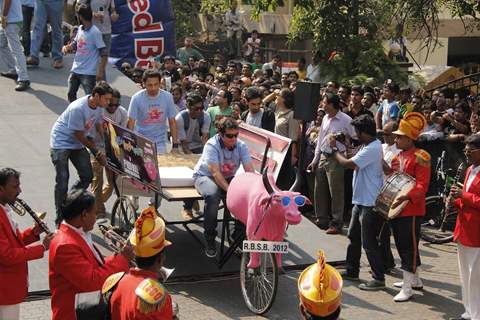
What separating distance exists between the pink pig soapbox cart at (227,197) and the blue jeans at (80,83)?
3567 mm

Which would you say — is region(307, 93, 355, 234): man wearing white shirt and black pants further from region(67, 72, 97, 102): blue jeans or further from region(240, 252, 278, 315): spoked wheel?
region(67, 72, 97, 102): blue jeans

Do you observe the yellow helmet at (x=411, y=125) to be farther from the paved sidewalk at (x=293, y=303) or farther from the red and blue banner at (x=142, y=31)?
the red and blue banner at (x=142, y=31)

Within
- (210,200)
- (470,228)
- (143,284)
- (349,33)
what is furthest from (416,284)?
(349,33)

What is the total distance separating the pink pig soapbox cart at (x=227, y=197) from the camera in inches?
321

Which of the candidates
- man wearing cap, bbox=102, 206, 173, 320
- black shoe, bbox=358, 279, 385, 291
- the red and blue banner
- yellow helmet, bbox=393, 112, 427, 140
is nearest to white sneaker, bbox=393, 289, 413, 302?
black shoe, bbox=358, 279, 385, 291

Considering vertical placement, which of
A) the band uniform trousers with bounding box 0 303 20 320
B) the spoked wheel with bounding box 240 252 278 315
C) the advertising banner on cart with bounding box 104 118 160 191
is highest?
the advertising banner on cart with bounding box 104 118 160 191

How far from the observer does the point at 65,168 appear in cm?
996

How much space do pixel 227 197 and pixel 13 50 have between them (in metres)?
7.09

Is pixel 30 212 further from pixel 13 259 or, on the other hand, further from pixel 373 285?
pixel 373 285

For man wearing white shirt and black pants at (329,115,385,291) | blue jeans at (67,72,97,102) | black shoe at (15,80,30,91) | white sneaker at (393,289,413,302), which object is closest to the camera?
white sneaker at (393,289,413,302)

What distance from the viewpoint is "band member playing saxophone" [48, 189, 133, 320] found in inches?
210

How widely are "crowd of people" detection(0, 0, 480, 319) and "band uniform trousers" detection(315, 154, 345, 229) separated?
0.05 feet

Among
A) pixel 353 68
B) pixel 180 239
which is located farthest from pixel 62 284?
pixel 353 68

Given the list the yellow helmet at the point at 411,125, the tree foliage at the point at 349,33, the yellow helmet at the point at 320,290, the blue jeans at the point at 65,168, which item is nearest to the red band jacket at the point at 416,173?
the yellow helmet at the point at 411,125
